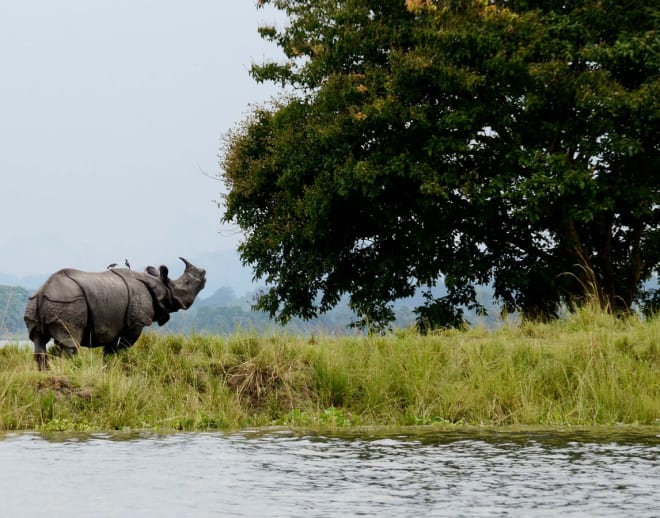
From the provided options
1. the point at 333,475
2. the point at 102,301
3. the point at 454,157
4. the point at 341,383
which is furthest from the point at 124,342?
the point at 454,157

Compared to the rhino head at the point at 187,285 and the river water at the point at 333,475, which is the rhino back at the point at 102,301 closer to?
the rhino head at the point at 187,285

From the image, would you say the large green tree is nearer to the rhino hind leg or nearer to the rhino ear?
the rhino ear

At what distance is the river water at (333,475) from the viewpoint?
19.2 ft

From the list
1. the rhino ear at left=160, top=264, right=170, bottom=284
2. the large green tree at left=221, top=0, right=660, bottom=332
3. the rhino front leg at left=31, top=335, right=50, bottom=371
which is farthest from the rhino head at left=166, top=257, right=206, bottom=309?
the large green tree at left=221, top=0, right=660, bottom=332

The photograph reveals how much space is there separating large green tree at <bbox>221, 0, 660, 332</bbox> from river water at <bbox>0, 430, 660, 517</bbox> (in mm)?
10644

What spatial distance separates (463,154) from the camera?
22.9m

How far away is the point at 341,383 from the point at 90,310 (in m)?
3.18

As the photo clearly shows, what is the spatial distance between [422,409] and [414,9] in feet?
41.2

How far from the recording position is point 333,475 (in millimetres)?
6980

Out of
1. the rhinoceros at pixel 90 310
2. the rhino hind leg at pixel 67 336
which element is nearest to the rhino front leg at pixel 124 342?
the rhinoceros at pixel 90 310

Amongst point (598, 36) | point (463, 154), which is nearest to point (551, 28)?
point (598, 36)

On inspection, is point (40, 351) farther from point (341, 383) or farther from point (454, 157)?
point (454, 157)

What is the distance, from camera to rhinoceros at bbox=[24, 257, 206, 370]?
12266mm

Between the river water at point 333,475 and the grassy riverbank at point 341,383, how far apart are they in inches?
56.3
